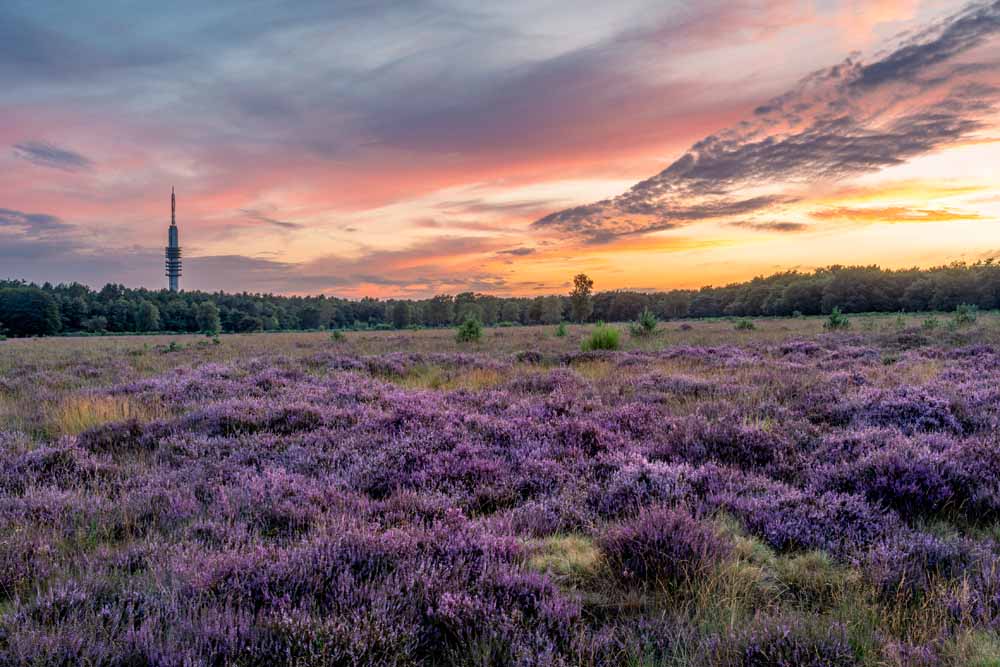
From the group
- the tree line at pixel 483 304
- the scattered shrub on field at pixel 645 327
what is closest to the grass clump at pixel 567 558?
the scattered shrub on field at pixel 645 327

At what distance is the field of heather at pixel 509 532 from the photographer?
2.69 meters

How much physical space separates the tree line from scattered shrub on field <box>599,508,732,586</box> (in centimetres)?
6716

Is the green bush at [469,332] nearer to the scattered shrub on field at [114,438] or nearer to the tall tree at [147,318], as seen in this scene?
the scattered shrub on field at [114,438]

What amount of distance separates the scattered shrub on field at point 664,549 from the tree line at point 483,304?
6716cm

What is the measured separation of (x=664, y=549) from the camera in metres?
3.62

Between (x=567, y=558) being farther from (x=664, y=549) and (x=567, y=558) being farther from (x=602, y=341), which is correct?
(x=602, y=341)

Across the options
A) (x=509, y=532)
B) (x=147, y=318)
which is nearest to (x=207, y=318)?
(x=147, y=318)

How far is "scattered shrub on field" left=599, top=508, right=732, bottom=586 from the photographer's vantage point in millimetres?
3455

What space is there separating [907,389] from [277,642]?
10.3 metres

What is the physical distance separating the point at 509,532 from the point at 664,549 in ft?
4.07

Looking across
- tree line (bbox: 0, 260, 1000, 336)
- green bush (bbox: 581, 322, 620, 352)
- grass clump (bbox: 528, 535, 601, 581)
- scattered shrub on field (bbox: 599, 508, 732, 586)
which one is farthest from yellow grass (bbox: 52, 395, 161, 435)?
tree line (bbox: 0, 260, 1000, 336)

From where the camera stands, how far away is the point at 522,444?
6.66 m

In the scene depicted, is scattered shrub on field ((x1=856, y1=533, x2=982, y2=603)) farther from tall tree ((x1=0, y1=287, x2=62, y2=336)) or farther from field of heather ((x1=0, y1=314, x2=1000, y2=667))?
tall tree ((x1=0, y1=287, x2=62, y2=336))

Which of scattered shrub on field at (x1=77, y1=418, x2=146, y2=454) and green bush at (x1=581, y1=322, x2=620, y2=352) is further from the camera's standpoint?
green bush at (x1=581, y1=322, x2=620, y2=352)
